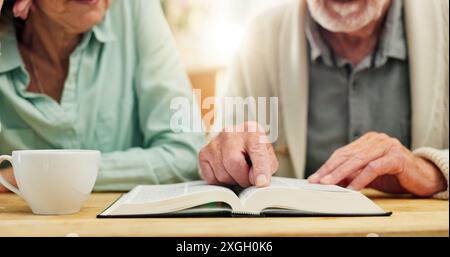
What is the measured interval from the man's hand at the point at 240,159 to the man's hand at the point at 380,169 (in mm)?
84

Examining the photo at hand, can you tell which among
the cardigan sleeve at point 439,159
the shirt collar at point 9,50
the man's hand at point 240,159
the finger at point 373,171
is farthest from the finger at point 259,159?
the shirt collar at point 9,50

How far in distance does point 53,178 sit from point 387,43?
72 cm

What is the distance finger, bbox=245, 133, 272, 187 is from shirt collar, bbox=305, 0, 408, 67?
43 centimetres

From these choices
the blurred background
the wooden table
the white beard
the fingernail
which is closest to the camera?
the wooden table

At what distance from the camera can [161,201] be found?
1.69ft

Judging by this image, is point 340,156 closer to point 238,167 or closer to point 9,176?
point 238,167

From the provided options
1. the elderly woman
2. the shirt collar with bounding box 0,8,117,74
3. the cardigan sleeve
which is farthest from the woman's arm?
the cardigan sleeve

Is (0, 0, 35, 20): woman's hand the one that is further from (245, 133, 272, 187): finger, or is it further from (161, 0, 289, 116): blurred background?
(161, 0, 289, 116): blurred background

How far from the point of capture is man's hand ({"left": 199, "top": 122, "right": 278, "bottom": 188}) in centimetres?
61

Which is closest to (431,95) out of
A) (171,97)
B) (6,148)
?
(171,97)

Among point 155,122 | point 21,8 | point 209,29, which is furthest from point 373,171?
point 209,29

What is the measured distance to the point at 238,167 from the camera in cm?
64

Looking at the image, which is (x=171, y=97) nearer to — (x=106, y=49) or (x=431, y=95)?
(x=106, y=49)

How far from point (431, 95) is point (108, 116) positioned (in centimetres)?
58
